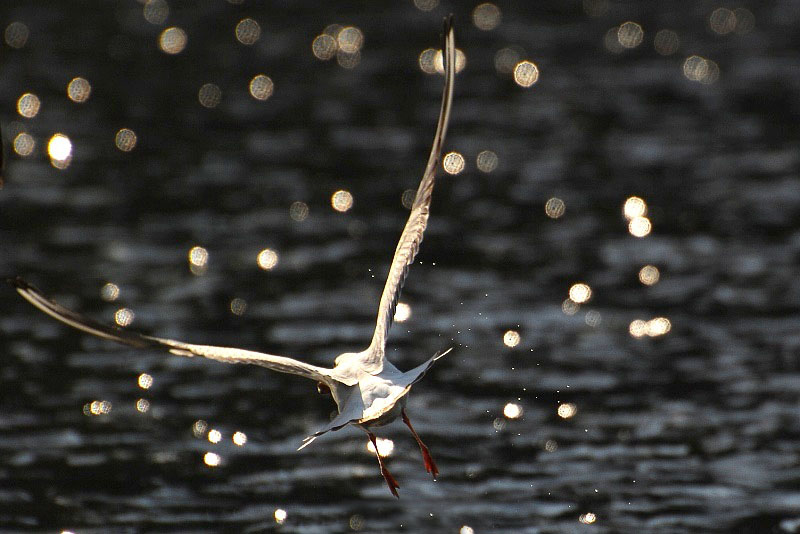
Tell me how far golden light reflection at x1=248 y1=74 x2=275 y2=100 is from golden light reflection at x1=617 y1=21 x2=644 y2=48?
985 cm

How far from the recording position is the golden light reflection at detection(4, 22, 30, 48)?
37.9 metres

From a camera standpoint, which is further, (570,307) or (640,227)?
(640,227)

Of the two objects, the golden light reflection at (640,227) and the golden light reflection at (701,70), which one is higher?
the golden light reflection at (701,70)

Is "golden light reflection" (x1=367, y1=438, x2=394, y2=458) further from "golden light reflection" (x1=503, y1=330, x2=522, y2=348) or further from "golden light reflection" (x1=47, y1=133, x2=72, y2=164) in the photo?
"golden light reflection" (x1=47, y1=133, x2=72, y2=164)

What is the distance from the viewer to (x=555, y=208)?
2494 cm

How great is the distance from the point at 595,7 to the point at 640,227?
2045cm

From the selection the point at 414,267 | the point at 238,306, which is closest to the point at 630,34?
the point at 414,267

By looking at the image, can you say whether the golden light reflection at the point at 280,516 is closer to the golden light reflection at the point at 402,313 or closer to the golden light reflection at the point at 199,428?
the golden light reflection at the point at 199,428

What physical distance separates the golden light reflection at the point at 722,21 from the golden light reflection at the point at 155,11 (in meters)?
15.9

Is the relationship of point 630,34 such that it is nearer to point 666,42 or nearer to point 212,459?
point 666,42

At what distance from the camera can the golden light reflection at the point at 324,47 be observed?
3794cm

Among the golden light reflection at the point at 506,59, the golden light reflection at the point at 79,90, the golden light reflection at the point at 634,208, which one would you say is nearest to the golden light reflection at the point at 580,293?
the golden light reflection at the point at 634,208

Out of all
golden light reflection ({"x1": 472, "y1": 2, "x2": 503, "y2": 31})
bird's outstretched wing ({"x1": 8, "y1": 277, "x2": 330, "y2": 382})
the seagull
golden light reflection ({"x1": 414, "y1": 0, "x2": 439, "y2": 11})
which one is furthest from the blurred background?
bird's outstretched wing ({"x1": 8, "y1": 277, "x2": 330, "y2": 382})

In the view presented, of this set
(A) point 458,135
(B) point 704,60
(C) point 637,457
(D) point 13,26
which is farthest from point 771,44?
(C) point 637,457
